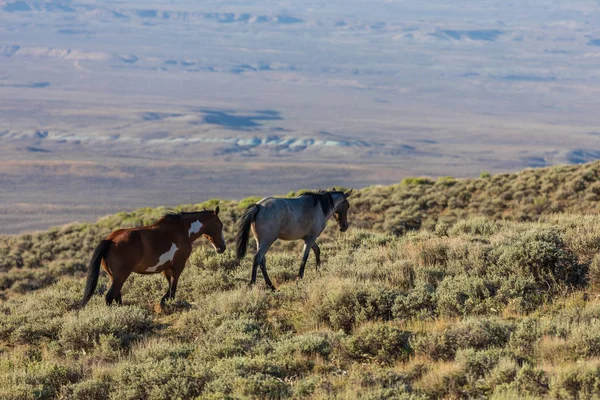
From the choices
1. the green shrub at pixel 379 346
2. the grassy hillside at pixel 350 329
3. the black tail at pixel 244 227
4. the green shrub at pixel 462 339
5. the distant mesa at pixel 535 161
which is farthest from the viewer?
the distant mesa at pixel 535 161

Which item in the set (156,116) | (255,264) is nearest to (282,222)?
(255,264)

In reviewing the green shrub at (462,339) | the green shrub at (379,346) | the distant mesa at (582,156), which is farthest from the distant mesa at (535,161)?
the green shrub at (379,346)

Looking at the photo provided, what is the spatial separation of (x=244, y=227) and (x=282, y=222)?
0.69m

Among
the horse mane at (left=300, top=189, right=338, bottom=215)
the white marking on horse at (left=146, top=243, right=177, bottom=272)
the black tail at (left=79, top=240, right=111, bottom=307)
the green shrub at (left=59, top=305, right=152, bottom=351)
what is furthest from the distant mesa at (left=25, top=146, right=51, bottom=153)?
the green shrub at (left=59, top=305, right=152, bottom=351)

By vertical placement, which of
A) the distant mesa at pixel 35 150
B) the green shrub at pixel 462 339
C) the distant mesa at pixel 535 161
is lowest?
the distant mesa at pixel 535 161

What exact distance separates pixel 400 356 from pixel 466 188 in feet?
76.1

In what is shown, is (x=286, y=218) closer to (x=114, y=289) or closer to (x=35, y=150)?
(x=114, y=289)

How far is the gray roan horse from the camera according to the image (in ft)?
38.4

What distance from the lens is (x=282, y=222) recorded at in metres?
12.0

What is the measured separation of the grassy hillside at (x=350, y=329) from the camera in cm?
670

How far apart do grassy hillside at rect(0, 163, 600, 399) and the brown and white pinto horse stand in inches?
23.5

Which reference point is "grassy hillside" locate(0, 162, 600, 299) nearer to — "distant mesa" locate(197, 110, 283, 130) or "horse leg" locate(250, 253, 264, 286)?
"horse leg" locate(250, 253, 264, 286)

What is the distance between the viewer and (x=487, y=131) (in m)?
171

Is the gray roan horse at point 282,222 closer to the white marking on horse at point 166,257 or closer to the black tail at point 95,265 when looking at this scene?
the white marking on horse at point 166,257
